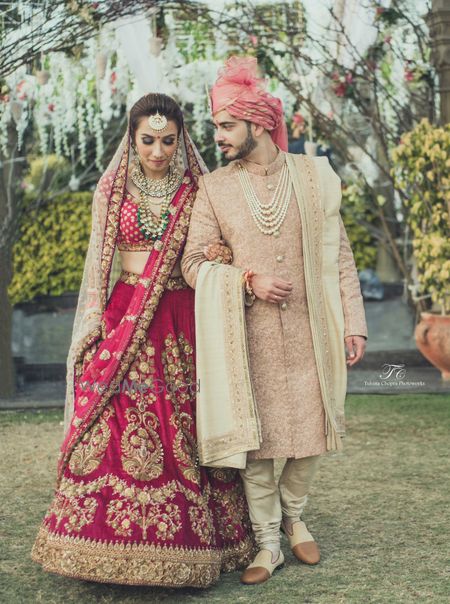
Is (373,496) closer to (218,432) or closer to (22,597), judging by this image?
(218,432)

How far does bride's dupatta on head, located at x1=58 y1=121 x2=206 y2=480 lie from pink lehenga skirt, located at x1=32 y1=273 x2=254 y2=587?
0.14ft

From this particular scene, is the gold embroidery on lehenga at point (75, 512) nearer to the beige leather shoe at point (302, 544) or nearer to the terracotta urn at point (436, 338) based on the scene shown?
the beige leather shoe at point (302, 544)

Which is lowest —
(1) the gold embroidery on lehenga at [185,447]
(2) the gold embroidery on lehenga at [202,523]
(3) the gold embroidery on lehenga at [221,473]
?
(2) the gold embroidery on lehenga at [202,523]

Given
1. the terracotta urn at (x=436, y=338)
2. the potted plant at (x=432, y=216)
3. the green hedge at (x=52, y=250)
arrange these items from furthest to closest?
1. the green hedge at (x=52, y=250)
2. the terracotta urn at (x=436, y=338)
3. the potted plant at (x=432, y=216)

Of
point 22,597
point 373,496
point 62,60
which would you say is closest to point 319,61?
point 62,60

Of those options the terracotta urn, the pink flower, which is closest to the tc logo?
the terracotta urn

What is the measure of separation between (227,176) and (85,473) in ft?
3.59

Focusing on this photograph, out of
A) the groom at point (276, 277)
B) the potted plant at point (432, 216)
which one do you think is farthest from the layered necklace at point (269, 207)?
the potted plant at point (432, 216)

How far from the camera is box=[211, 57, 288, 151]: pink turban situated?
3.36m

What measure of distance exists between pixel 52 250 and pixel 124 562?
621 cm

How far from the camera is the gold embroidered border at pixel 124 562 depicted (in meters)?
3.14

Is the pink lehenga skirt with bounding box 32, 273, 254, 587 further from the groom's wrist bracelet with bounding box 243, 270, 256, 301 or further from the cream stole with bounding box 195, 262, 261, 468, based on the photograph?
the groom's wrist bracelet with bounding box 243, 270, 256, 301

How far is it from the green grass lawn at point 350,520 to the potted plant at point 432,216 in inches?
24.3

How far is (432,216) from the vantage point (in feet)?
22.8
